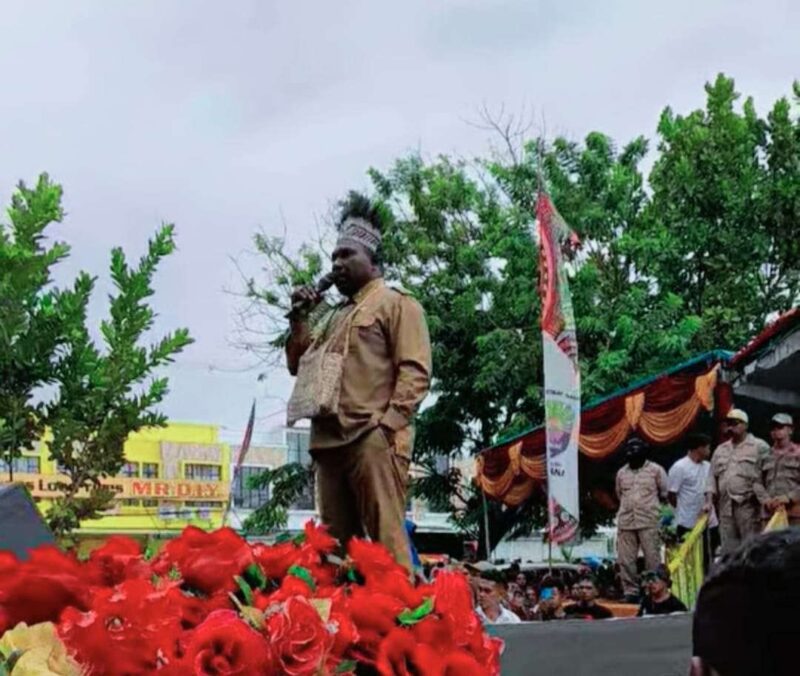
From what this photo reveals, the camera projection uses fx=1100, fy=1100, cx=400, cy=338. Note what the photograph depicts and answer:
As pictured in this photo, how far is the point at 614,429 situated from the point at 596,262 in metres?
5.45

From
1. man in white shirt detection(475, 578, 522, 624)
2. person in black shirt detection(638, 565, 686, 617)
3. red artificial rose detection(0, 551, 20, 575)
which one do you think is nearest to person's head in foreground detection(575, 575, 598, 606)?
person in black shirt detection(638, 565, 686, 617)

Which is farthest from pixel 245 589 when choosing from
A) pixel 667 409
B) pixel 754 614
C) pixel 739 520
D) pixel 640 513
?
pixel 667 409

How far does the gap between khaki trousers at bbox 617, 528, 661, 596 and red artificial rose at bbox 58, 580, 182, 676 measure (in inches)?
325

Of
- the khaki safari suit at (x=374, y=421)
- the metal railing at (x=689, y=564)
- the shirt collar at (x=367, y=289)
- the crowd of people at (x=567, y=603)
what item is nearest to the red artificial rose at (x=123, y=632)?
the khaki safari suit at (x=374, y=421)

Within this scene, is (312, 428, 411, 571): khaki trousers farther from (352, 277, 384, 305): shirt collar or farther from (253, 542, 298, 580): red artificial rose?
(253, 542, 298, 580): red artificial rose

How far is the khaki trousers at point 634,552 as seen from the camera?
9.48 meters

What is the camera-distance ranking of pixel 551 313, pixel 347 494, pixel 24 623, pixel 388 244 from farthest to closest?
pixel 388 244, pixel 551 313, pixel 347 494, pixel 24 623

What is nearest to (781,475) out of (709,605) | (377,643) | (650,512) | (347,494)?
(650,512)

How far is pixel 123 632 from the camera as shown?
1579mm

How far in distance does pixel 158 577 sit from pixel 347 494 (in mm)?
1760

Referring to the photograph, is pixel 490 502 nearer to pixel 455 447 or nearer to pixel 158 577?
pixel 455 447

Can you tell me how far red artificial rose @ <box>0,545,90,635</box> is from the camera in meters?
1.75

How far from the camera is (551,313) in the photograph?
9.10m

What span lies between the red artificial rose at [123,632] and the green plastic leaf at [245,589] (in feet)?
0.46
